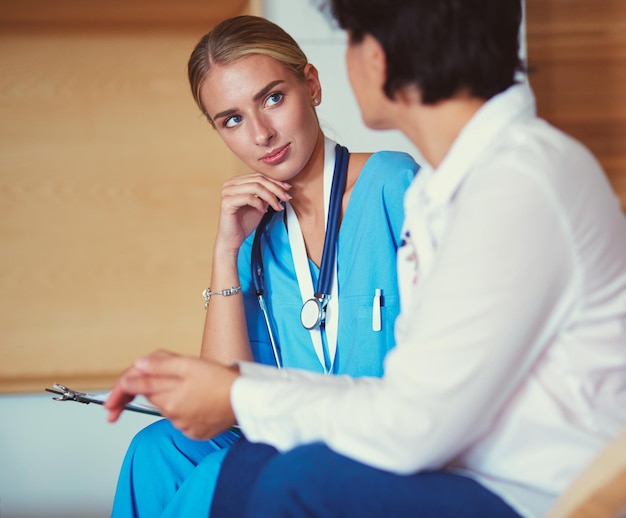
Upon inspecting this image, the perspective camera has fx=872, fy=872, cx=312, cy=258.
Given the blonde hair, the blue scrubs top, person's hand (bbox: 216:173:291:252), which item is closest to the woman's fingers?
person's hand (bbox: 216:173:291:252)

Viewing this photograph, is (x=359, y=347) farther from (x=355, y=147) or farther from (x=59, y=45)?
(x=59, y=45)

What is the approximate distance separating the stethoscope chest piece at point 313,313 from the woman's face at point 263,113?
0.85 ft

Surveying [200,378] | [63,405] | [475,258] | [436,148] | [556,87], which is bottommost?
[63,405]

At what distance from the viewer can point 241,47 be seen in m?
1.71

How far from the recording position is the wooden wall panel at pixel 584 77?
2.63 m

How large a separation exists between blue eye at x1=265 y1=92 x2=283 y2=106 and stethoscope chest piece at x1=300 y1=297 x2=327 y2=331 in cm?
39

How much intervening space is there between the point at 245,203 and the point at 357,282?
0.96 feet

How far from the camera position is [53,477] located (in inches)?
111

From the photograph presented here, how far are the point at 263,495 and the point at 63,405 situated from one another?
2.01m

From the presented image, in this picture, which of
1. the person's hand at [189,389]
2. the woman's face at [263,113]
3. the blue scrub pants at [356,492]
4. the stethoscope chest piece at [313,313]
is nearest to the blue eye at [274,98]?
the woman's face at [263,113]

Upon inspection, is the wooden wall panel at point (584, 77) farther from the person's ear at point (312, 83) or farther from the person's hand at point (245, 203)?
the person's hand at point (245, 203)

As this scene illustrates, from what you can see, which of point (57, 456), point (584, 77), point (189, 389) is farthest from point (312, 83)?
point (57, 456)

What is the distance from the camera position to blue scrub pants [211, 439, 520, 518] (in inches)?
36.0

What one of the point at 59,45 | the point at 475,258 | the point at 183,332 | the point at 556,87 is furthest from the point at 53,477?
the point at 475,258
